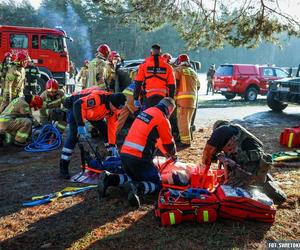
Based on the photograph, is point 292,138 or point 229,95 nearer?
point 292,138

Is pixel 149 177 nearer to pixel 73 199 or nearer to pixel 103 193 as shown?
pixel 103 193

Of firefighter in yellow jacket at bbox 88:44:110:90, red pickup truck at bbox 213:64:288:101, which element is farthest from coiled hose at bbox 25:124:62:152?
red pickup truck at bbox 213:64:288:101

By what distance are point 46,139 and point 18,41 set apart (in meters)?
9.18

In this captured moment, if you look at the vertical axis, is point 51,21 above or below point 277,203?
above

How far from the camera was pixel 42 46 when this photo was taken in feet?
53.6

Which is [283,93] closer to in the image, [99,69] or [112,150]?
[99,69]

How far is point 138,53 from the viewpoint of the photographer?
164ft

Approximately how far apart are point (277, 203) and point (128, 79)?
5010 millimetres

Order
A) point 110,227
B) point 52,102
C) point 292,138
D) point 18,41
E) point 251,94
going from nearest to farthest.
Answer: point 110,227 < point 292,138 < point 52,102 < point 18,41 < point 251,94

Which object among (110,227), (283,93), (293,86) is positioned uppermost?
(293,86)

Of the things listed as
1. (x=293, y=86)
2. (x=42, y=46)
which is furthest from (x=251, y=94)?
(x=42, y=46)

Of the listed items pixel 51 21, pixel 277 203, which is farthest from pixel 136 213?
pixel 51 21

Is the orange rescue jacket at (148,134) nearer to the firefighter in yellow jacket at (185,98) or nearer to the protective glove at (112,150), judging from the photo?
the protective glove at (112,150)

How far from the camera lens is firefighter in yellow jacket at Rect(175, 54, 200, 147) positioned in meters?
7.95
